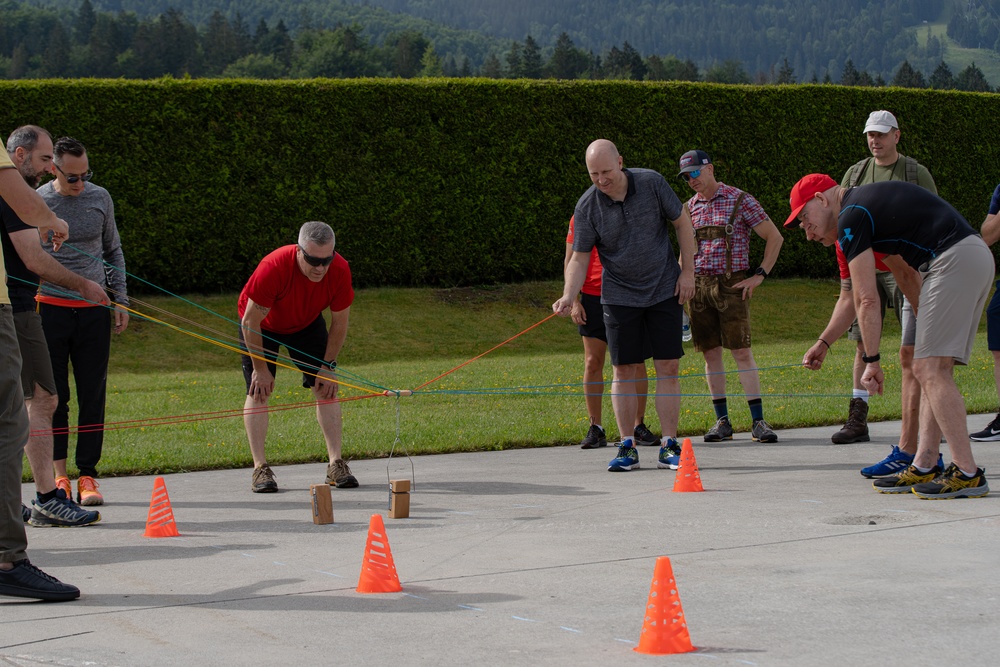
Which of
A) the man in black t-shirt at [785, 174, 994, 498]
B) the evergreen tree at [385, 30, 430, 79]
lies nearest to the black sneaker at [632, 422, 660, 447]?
the man in black t-shirt at [785, 174, 994, 498]

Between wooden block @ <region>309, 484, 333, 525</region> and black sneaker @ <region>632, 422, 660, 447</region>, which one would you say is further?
black sneaker @ <region>632, 422, 660, 447</region>

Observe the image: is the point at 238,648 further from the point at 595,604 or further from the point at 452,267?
the point at 452,267

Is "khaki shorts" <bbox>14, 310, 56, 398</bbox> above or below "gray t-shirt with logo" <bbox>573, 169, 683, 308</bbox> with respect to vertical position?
below

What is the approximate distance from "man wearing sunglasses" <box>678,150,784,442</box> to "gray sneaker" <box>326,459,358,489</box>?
3.18 meters

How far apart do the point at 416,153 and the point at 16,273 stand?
16.4m

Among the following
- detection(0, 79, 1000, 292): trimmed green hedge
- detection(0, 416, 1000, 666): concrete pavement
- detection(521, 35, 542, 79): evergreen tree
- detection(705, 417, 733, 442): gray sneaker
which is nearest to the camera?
detection(0, 416, 1000, 666): concrete pavement

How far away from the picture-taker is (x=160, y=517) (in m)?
6.20

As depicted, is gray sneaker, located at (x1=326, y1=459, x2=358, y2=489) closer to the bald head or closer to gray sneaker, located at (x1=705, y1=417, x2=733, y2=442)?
the bald head

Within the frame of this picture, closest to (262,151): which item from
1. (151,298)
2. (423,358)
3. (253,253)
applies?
(253,253)

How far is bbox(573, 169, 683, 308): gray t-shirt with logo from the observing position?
8.11m

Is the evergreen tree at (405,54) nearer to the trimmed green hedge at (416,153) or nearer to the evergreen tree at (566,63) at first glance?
the evergreen tree at (566,63)

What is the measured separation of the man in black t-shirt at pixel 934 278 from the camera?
20.8 ft

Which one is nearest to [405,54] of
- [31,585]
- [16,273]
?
[16,273]

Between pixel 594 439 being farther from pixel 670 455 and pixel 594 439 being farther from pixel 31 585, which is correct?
pixel 31 585
